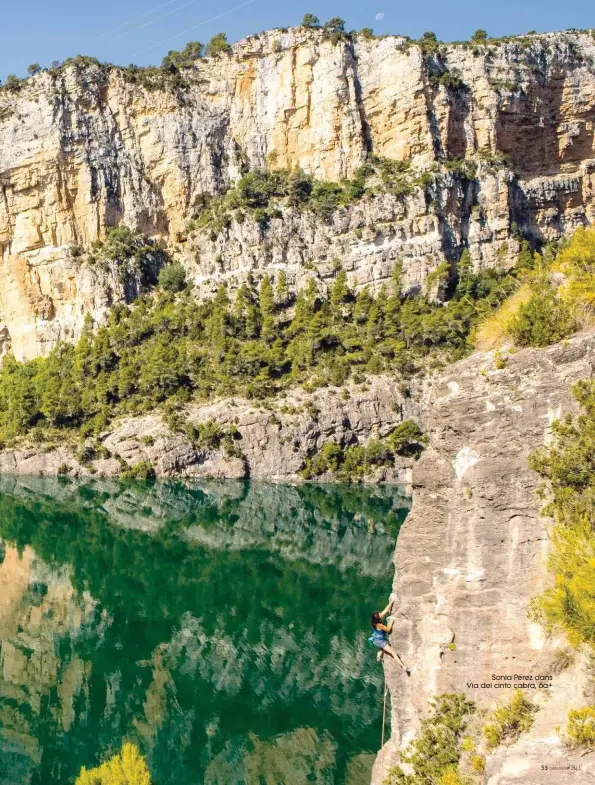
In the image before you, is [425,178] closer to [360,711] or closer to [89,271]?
[89,271]

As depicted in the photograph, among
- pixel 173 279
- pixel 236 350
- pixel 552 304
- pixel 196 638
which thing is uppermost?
pixel 173 279

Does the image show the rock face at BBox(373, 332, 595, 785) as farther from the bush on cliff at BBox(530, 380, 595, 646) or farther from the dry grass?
the dry grass

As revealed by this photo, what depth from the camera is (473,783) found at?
8016mm

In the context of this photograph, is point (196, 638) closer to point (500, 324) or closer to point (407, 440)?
point (500, 324)

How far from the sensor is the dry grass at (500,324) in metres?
10.7

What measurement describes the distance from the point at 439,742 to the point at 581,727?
A: 2936 mm

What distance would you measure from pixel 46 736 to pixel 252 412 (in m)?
38.9

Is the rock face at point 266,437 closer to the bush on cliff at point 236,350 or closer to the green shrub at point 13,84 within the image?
the bush on cliff at point 236,350

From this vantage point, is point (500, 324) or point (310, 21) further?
point (310, 21)

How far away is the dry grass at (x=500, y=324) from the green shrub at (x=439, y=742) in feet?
17.9

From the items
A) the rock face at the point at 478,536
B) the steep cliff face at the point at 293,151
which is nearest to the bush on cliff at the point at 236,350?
the steep cliff face at the point at 293,151

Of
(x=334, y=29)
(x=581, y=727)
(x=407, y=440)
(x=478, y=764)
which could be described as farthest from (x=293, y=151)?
(x=581, y=727)

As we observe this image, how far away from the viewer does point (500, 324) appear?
1098 cm

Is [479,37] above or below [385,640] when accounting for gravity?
above
